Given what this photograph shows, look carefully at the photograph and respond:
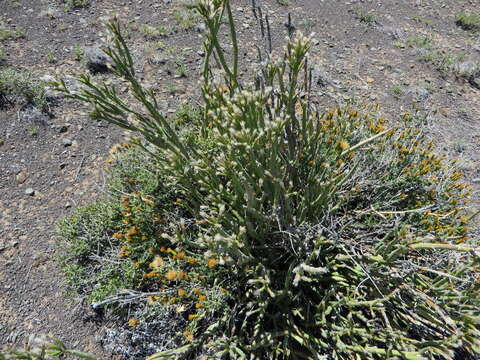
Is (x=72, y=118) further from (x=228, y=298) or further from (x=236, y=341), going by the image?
(x=236, y=341)

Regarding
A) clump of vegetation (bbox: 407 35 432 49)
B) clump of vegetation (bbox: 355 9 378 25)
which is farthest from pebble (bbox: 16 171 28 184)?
clump of vegetation (bbox: 407 35 432 49)

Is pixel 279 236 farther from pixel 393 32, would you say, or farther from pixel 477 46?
pixel 477 46

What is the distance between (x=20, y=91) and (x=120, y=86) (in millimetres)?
1005

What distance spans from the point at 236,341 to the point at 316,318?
0.51 m

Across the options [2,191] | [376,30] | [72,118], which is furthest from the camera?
[376,30]

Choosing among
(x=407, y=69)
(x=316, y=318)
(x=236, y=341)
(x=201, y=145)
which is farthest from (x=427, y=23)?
(x=236, y=341)

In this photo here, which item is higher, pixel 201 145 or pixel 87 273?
pixel 201 145

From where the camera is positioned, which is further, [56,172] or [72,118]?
[72,118]

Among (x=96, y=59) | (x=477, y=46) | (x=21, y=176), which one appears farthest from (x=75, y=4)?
(x=477, y=46)

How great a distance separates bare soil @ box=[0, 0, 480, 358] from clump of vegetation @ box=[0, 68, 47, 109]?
0.11m

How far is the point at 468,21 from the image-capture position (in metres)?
5.19

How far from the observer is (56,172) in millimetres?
3199

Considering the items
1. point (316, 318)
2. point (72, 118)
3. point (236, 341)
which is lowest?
point (316, 318)

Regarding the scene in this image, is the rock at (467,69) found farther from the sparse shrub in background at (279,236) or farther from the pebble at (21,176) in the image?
the pebble at (21,176)
